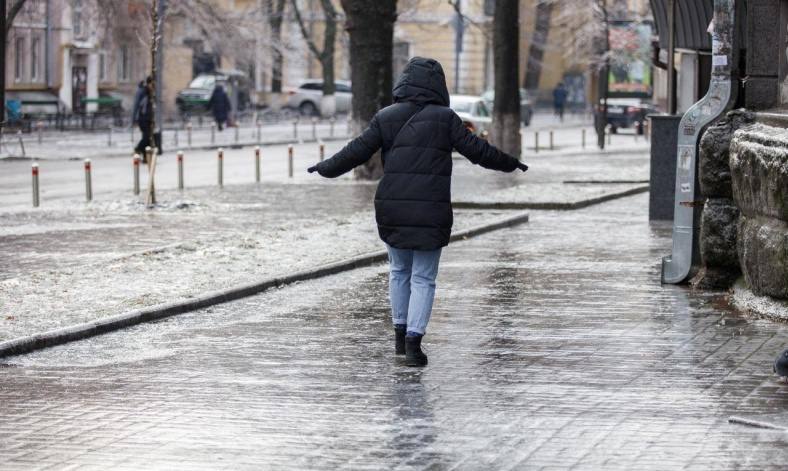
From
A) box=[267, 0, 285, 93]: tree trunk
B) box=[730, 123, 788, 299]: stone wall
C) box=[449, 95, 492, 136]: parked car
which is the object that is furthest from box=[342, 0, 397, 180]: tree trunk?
box=[267, 0, 285, 93]: tree trunk

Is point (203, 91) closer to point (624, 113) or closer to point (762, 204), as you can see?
point (624, 113)

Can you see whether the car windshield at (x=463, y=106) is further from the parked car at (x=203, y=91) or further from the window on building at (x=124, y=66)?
the window on building at (x=124, y=66)

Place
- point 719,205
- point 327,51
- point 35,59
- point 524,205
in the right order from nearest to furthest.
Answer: point 719,205 → point 524,205 → point 35,59 → point 327,51

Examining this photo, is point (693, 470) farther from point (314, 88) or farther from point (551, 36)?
point (551, 36)

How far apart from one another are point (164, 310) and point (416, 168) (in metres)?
3.10

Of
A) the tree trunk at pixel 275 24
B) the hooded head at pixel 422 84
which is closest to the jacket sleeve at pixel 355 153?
the hooded head at pixel 422 84

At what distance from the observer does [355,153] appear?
9992mm

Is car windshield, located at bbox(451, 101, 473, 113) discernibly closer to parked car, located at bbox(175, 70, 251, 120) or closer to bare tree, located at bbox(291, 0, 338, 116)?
parked car, located at bbox(175, 70, 251, 120)

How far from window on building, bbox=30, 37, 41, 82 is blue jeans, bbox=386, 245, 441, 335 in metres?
52.4

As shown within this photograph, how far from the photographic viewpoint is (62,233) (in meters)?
19.2

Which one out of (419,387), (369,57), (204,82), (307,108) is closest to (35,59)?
(204,82)

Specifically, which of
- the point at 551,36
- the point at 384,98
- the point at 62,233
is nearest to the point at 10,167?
the point at 384,98

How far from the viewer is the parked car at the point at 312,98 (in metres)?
71.8

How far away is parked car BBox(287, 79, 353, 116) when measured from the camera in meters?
71.8
